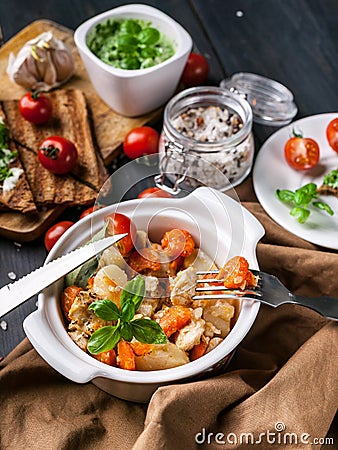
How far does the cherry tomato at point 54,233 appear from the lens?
2.52 meters

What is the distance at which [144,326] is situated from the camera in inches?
74.4

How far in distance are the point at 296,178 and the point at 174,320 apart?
1095 mm

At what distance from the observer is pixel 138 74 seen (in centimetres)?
288

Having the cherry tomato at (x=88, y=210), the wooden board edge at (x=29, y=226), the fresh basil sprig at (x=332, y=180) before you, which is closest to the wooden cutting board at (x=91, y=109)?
the wooden board edge at (x=29, y=226)

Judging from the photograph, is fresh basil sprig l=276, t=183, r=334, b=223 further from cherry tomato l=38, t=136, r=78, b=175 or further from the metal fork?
cherry tomato l=38, t=136, r=78, b=175

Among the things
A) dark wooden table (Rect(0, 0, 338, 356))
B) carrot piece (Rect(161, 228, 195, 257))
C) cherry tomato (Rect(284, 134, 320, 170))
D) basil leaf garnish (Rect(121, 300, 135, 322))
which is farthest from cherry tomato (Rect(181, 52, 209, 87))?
basil leaf garnish (Rect(121, 300, 135, 322))

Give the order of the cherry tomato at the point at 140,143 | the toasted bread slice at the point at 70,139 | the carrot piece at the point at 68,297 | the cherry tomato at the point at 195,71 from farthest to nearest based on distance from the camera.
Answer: the cherry tomato at the point at 195,71, the cherry tomato at the point at 140,143, the toasted bread slice at the point at 70,139, the carrot piece at the point at 68,297

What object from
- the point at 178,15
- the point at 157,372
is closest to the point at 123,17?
the point at 178,15

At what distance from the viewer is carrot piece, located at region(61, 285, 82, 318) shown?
2.03m

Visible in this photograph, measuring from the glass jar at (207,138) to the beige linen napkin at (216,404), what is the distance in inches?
25.3

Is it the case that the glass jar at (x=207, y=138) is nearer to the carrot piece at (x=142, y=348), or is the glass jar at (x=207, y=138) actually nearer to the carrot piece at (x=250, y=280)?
the carrot piece at (x=250, y=280)

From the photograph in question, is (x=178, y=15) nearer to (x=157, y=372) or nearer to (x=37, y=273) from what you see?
(x=37, y=273)

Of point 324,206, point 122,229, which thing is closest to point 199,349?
point 122,229

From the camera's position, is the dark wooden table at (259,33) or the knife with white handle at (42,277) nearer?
the knife with white handle at (42,277)
